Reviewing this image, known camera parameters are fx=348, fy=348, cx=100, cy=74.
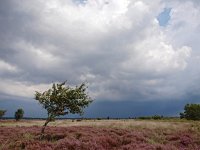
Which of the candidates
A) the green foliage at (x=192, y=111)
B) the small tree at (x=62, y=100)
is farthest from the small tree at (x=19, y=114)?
the small tree at (x=62, y=100)

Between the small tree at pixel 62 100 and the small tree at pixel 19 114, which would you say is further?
the small tree at pixel 19 114

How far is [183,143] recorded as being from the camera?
102ft

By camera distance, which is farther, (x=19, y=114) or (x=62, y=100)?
(x=19, y=114)

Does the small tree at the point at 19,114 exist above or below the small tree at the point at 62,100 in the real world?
above

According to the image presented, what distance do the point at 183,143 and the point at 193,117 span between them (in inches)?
3914

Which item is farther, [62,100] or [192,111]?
[192,111]

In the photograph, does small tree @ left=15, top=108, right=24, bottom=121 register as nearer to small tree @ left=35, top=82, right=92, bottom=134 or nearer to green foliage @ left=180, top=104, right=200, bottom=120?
green foliage @ left=180, top=104, right=200, bottom=120

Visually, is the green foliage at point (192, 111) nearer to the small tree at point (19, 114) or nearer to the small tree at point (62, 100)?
the small tree at point (19, 114)

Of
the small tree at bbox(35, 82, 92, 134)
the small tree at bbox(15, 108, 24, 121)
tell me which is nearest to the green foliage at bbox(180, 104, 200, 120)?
the small tree at bbox(15, 108, 24, 121)

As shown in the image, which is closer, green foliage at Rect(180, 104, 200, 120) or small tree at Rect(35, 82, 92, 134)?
small tree at Rect(35, 82, 92, 134)

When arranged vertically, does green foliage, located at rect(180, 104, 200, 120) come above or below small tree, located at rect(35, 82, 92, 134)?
above

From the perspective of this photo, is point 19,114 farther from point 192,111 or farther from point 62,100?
point 62,100

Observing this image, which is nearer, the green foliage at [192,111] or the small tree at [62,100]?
the small tree at [62,100]

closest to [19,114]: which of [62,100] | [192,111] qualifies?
[192,111]
